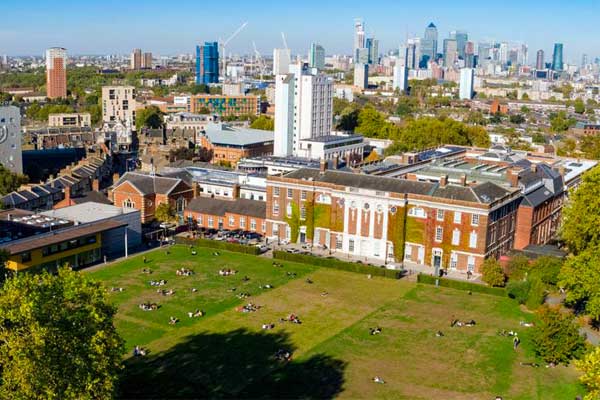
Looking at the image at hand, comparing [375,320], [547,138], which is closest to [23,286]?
[375,320]

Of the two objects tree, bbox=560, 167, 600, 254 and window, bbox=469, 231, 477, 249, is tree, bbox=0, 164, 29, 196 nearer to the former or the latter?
window, bbox=469, 231, 477, 249

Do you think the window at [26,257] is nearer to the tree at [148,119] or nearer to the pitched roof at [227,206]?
the pitched roof at [227,206]

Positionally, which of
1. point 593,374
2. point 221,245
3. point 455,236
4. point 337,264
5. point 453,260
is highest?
point 593,374

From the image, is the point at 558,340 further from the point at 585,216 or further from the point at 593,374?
the point at 585,216

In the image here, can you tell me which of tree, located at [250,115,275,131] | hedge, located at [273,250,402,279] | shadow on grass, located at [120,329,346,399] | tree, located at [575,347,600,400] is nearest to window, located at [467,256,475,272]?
hedge, located at [273,250,402,279]

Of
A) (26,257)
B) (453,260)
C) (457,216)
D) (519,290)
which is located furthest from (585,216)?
(26,257)
